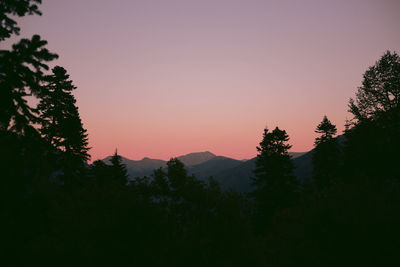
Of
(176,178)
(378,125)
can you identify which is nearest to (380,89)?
(378,125)

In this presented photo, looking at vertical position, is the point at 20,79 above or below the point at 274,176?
above

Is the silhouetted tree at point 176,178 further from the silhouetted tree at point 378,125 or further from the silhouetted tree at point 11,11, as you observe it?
the silhouetted tree at point 378,125

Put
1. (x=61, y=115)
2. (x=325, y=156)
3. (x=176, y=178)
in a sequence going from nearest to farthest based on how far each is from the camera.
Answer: (x=176, y=178)
(x=61, y=115)
(x=325, y=156)

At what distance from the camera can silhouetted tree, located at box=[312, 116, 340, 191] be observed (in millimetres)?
31491

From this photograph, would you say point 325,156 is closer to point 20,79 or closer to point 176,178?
point 176,178

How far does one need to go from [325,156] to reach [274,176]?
11910 millimetres

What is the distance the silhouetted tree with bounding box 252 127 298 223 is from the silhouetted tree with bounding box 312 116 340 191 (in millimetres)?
8338

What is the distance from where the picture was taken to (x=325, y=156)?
3222 cm

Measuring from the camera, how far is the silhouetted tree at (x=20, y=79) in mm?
8820

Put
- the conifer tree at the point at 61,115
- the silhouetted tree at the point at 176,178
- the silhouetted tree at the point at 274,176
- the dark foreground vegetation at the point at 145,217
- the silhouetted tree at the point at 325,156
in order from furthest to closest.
Result: the silhouetted tree at the point at 325,156
the silhouetted tree at the point at 274,176
the conifer tree at the point at 61,115
the silhouetted tree at the point at 176,178
the dark foreground vegetation at the point at 145,217

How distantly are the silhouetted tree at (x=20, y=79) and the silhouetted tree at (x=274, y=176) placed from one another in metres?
22.2

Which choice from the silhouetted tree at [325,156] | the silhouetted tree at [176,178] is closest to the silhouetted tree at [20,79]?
the silhouetted tree at [176,178]

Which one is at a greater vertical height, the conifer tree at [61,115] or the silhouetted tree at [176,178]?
the conifer tree at [61,115]

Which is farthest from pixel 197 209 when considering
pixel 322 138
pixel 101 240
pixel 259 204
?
pixel 322 138
